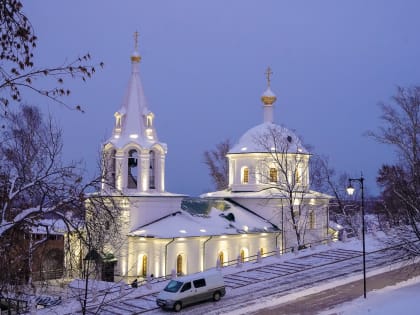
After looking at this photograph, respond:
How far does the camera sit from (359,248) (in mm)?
36062

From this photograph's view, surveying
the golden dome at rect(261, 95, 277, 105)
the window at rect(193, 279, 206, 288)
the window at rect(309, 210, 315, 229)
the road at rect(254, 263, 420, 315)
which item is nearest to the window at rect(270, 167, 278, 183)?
the window at rect(309, 210, 315, 229)

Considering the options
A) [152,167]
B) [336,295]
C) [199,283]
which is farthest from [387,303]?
[152,167]

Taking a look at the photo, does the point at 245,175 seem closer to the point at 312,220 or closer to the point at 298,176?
the point at 298,176

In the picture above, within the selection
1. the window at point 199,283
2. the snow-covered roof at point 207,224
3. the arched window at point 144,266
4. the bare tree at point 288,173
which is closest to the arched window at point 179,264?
the snow-covered roof at point 207,224

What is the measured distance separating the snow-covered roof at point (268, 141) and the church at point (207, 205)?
0.29ft

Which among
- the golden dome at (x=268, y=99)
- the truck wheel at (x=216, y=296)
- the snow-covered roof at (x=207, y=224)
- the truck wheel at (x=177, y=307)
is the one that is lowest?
the truck wheel at (x=177, y=307)

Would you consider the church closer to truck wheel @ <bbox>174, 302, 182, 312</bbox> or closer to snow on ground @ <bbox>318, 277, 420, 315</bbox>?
truck wheel @ <bbox>174, 302, 182, 312</bbox>

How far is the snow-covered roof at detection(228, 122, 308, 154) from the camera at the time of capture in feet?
148

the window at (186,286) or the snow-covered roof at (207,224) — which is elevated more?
the snow-covered roof at (207,224)

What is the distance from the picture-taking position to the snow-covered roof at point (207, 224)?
3616 centimetres

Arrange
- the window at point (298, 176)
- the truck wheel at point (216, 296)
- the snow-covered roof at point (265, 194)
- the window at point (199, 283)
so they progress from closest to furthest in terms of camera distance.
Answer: the window at point (199, 283) → the truck wheel at point (216, 296) → the window at point (298, 176) → the snow-covered roof at point (265, 194)

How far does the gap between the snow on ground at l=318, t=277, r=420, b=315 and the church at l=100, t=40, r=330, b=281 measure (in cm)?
1022

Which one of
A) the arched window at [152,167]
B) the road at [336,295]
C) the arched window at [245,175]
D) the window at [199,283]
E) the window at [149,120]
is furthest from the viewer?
the arched window at [245,175]

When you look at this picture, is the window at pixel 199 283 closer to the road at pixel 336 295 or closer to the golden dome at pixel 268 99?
the road at pixel 336 295
